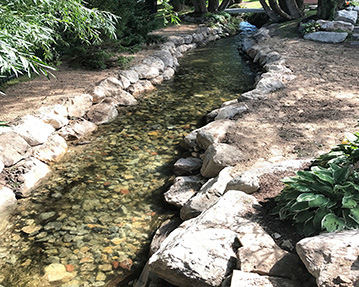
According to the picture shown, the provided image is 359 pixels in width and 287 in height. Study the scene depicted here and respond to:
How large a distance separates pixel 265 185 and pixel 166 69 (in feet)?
20.6

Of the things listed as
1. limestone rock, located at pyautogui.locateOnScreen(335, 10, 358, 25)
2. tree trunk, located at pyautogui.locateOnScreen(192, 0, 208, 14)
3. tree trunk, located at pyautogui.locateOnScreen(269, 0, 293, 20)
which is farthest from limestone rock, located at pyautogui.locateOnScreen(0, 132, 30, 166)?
tree trunk, located at pyautogui.locateOnScreen(192, 0, 208, 14)

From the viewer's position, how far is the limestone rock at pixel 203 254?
7.69 feet

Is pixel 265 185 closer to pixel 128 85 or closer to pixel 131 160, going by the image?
pixel 131 160

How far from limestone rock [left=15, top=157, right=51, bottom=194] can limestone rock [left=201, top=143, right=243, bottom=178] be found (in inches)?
78.4

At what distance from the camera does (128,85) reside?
745 cm

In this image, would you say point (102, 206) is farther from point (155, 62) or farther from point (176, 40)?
point (176, 40)

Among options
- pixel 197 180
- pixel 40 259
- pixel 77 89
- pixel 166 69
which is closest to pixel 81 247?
pixel 40 259

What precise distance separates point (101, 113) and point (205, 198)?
131 inches

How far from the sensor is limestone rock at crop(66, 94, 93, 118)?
5805 millimetres

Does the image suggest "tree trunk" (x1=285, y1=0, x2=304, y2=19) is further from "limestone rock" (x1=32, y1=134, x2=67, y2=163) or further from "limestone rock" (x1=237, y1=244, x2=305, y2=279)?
"limestone rock" (x1=237, y1=244, x2=305, y2=279)

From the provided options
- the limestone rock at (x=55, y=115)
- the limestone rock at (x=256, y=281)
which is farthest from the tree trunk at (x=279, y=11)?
the limestone rock at (x=256, y=281)

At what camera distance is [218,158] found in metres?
4.05

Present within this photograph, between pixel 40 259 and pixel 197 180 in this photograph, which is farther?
pixel 197 180

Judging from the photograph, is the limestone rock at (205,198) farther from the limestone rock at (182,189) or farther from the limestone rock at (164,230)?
the limestone rock at (182,189)
